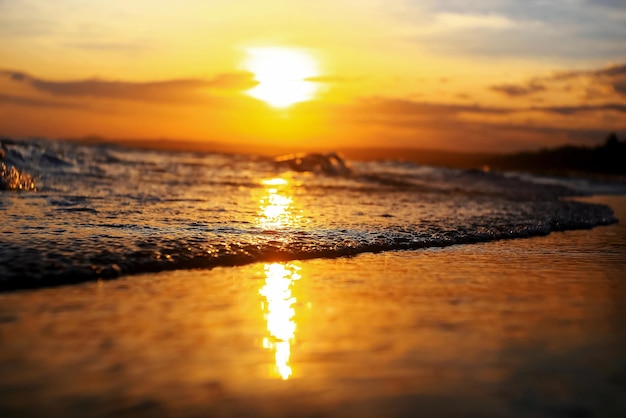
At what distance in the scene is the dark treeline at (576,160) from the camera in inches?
1228

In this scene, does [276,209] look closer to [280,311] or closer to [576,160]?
[280,311]

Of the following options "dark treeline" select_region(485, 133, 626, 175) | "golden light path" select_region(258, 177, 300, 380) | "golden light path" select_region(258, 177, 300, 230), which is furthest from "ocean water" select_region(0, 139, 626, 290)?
"dark treeline" select_region(485, 133, 626, 175)

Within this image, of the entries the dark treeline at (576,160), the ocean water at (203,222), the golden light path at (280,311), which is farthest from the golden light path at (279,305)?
the dark treeline at (576,160)

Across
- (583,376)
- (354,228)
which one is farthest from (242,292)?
(354,228)

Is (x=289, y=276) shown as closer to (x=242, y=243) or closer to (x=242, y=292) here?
(x=242, y=292)

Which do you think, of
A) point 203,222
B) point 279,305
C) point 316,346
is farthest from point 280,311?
point 203,222

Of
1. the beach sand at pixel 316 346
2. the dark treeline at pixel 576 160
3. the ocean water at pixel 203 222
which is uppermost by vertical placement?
the dark treeline at pixel 576 160

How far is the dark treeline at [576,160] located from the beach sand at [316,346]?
2906 centimetres

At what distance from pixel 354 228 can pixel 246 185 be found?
694 centimetres

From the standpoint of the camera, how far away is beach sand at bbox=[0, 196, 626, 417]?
210 centimetres

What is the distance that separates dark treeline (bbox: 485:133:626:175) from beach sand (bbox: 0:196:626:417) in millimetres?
29056

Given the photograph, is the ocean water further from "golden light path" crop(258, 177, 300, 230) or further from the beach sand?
the beach sand

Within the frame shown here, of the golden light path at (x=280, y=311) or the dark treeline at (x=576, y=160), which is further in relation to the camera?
the dark treeline at (x=576, y=160)

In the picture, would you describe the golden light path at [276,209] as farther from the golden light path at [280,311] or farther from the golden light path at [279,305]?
the golden light path at [280,311]
